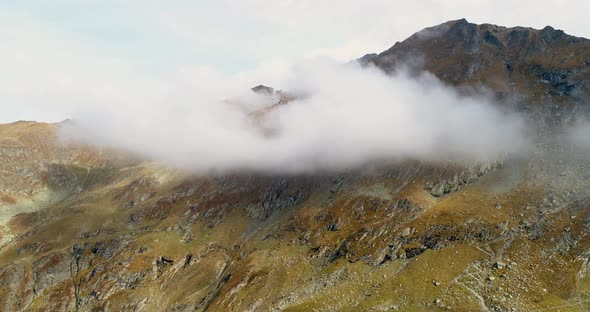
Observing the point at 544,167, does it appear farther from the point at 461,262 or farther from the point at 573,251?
the point at 461,262

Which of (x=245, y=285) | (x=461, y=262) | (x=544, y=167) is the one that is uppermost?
(x=544, y=167)

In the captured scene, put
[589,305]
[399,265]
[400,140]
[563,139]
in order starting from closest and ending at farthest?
[589,305], [399,265], [563,139], [400,140]

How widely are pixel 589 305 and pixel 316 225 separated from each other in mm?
94331

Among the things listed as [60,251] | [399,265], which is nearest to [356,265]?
[399,265]

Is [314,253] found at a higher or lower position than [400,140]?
lower

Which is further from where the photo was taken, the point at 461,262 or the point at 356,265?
the point at 356,265

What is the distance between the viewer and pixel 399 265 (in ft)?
400

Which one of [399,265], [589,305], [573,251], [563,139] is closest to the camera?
[589,305]

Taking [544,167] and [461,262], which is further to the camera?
[544,167]

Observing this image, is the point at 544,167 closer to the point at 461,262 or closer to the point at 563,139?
the point at 563,139

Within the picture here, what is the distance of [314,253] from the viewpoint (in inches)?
5778

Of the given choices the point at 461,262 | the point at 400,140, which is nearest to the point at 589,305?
the point at 461,262

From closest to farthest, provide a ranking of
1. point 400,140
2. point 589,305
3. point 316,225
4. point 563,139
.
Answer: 1. point 589,305
2. point 563,139
3. point 316,225
4. point 400,140

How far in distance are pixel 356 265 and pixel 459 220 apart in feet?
119
